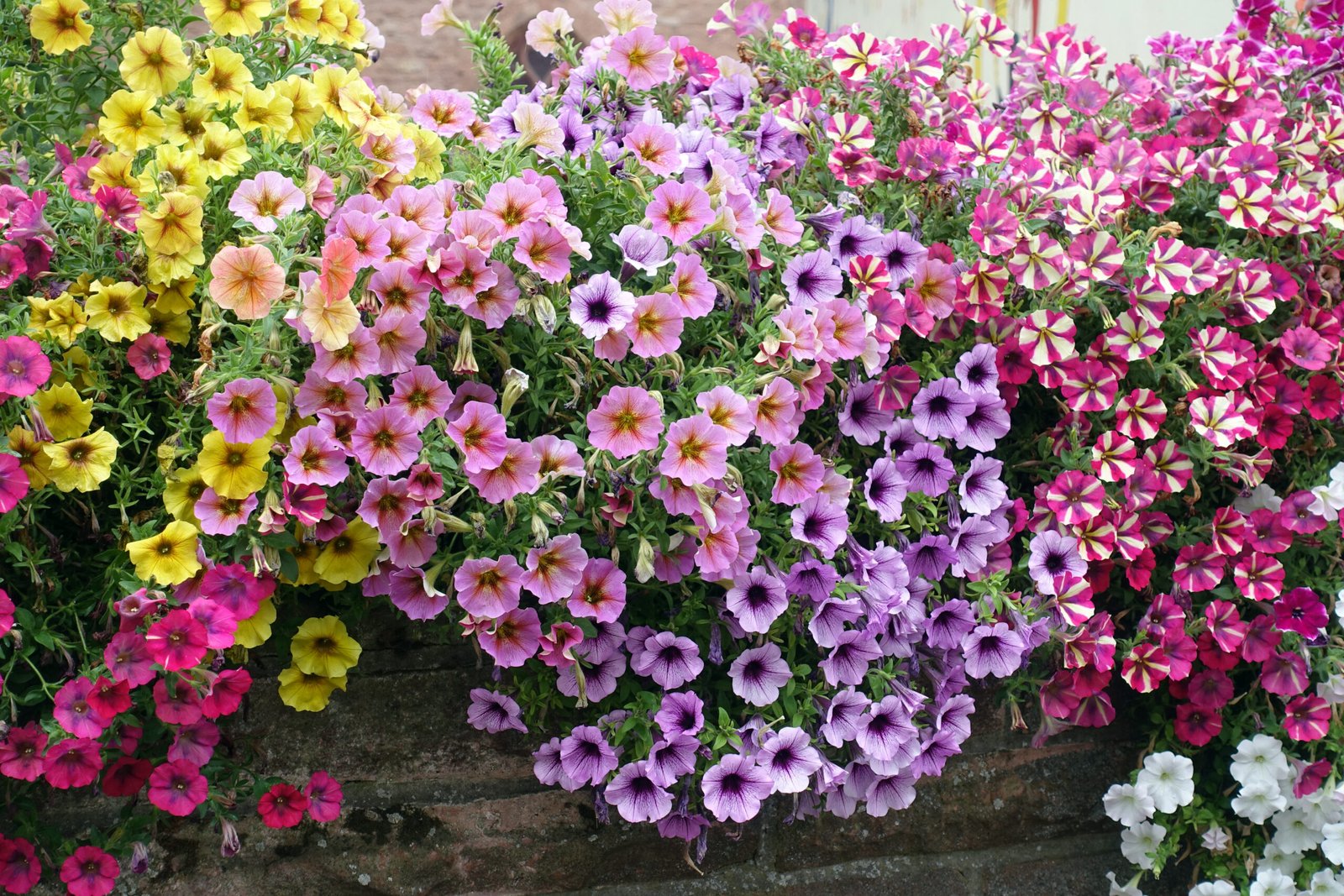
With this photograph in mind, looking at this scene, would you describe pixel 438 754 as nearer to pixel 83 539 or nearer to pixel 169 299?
pixel 83 539

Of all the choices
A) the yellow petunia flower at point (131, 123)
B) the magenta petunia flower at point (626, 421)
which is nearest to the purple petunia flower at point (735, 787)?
the magenta petunia flower at point (626, 421)

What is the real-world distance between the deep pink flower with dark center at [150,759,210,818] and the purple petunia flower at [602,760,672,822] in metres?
0.53

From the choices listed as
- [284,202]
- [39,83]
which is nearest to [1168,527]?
[284,202]

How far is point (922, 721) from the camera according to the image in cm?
173

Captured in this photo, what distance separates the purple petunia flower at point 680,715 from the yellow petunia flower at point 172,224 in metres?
0.88

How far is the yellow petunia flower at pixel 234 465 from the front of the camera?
140 cm

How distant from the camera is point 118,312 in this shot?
59.3 inches

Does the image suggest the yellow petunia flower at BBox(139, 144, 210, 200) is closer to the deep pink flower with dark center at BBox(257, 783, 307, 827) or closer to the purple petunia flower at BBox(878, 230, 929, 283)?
the deep pink flower with dark center at BBox(257, 783, 307, 827)

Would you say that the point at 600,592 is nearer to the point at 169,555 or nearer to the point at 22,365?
the point at 169,555

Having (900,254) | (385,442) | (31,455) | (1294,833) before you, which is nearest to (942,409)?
(900,254)

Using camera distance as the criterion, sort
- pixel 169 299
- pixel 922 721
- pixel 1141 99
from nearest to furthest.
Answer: pixel 169 299, pixel 922 721, pixel 1141 99

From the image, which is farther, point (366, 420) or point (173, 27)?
point (173, 27)

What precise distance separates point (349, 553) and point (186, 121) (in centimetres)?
69

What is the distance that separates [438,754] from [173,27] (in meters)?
1.21
